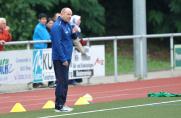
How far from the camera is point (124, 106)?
15.3m

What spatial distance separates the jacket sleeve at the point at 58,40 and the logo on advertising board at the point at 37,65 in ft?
17.7

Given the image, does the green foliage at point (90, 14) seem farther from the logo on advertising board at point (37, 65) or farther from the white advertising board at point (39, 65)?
the logo on advertising board at point (37, 65)

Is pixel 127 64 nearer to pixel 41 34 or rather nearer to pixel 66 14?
pixel 41 34

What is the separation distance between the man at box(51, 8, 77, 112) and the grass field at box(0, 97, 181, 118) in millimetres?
373

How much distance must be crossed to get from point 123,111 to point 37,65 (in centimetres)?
582

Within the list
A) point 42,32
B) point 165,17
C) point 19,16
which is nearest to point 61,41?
point 42,32

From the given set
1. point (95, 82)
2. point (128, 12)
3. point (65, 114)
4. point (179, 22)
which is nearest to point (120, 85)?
point (95, 82)

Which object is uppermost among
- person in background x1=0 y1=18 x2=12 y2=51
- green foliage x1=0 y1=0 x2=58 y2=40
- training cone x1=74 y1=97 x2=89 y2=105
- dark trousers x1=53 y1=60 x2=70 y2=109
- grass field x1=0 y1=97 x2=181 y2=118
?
green foliage x1=0 y1=0 x2=58 y2=40

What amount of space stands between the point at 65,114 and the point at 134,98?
3.38 metres

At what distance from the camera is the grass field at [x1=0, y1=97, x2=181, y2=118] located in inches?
539

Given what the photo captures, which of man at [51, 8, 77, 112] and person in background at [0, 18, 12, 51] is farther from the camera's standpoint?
person in background at [0, 18, 12, 51]

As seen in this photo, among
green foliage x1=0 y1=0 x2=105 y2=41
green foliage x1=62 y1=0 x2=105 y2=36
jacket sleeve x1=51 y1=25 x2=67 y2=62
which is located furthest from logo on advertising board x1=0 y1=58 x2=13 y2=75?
green foliage x1=62 y1=0 x2=105 y2=36

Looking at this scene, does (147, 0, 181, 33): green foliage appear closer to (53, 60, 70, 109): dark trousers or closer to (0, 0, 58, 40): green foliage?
(0, 0, 58, 40): green foliage

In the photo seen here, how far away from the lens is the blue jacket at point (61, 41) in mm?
14227
